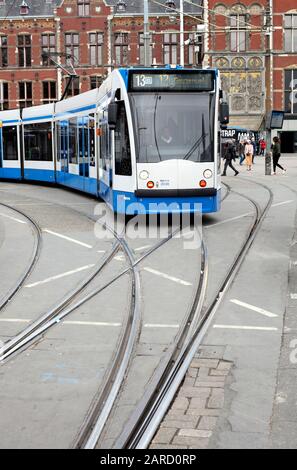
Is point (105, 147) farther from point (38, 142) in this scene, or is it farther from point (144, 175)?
point (38, 142)

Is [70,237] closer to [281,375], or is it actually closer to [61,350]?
[61,350]

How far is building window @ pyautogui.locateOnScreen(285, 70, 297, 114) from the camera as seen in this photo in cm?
5591

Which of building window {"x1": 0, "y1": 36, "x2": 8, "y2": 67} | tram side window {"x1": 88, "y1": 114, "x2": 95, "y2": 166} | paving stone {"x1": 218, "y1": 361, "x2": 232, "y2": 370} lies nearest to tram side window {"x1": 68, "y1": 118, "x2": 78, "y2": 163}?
tram side window {"x1": 88, "y1": 114, "x2": 95, "y2": 166}

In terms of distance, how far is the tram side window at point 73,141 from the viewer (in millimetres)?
20625

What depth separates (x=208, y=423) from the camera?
4707 millimetres

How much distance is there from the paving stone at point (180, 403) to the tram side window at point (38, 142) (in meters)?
19.3

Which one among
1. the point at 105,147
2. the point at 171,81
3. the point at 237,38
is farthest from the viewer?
the point at 237,38

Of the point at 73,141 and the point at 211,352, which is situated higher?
the point at 73,141

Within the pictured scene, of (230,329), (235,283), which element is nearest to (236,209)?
(235,283)

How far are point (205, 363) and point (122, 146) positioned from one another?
8.33m

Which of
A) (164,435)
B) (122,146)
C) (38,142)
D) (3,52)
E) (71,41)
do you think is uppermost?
(71,41)

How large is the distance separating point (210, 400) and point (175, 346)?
1.37 metres

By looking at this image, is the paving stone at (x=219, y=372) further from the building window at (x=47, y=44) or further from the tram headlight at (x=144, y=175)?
the building window at (x=47, y=44)

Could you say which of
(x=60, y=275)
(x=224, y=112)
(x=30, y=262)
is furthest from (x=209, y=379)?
(x=224, y=112)
